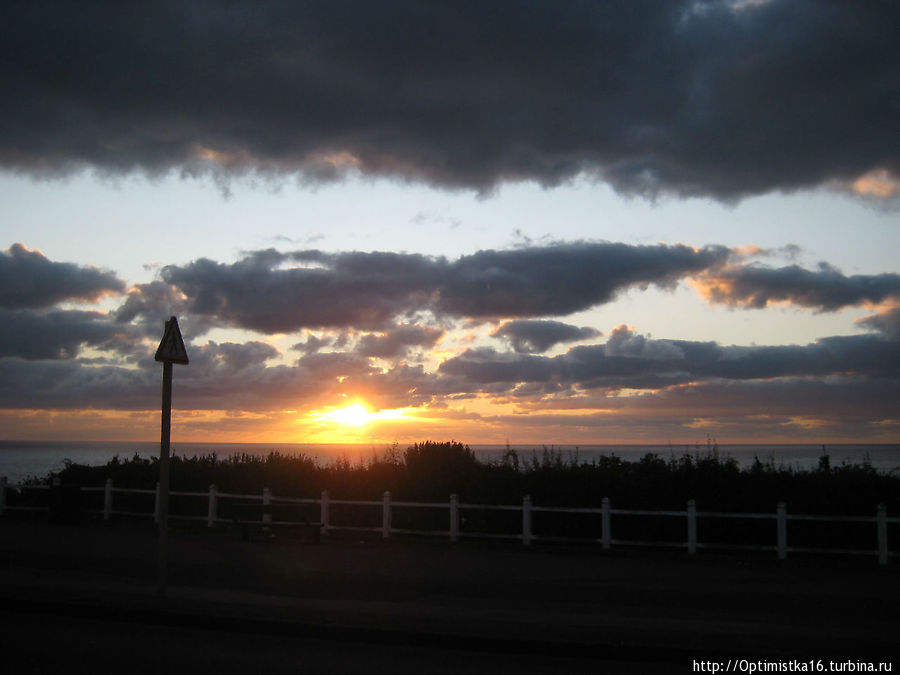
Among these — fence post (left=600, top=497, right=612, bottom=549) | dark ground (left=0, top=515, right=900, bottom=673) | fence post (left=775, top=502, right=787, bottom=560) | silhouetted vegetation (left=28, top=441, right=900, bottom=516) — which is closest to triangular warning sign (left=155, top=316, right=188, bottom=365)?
dark ground (left=0, top=515, right=900, bottom=673)

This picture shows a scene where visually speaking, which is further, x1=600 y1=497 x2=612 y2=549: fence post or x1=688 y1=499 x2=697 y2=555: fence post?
x1=600 y1=497 x2=612 y2=549: fence post

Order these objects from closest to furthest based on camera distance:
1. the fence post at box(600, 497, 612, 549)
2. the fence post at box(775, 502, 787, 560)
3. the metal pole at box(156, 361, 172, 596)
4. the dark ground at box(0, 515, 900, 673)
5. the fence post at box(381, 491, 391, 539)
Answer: the dark ground at box(0, 515, 900, 673) < the metal pole at box(156, 361, 172, 596) < the fence post at box(775, 502, 787, 560) < the fence post at box(600, 497, 612, 549) < the fence post at box(381, 491, 391, 539)

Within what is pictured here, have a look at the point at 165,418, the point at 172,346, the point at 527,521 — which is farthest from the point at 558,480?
the point at 172,346

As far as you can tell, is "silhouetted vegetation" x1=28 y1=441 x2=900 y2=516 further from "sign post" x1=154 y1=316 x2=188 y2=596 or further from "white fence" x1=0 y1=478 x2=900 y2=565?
"sign post" x1=154 y1=316 x2=188 y2=596

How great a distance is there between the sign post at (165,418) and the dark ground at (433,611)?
45 centimetres

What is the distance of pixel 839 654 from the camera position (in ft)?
25.3

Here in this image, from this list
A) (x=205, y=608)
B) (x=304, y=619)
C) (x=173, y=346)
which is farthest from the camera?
→ (x=173, y=346)

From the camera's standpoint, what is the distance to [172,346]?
35.9 ft

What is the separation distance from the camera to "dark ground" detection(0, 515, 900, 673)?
7926 millimetres

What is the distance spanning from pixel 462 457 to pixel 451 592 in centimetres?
1260

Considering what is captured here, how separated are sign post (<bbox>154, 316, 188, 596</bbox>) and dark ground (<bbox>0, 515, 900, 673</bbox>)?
0.45 meters

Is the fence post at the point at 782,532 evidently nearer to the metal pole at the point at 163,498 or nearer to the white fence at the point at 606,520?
the white fence at the point at 606,520

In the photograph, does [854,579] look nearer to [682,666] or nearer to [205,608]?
[682,666]

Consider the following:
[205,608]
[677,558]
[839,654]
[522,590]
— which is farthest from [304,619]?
[677,558]
